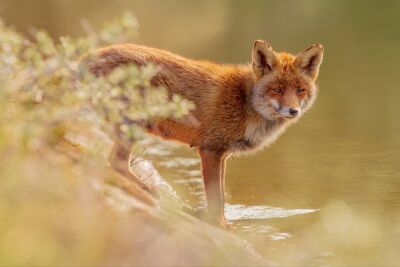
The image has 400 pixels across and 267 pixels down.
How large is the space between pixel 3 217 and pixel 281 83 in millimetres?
4216

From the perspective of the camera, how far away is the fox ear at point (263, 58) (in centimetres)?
825

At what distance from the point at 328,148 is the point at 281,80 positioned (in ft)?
13.4

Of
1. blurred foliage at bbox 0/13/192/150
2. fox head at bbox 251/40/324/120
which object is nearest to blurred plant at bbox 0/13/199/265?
blurred foliage at bbox 0/13/192/150

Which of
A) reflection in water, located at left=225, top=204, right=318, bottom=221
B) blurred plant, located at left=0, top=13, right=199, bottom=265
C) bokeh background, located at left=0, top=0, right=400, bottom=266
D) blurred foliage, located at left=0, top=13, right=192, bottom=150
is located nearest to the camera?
blurred plant, located at left=0, top=13, right=199, bottom=265

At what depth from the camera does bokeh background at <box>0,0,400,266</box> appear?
7790 mm

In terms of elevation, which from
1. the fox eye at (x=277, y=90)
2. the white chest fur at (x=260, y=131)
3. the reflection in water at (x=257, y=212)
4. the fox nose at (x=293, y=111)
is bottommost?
the reflection in water at (x=257, y=212)

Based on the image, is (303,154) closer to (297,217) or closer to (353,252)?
(297,217)

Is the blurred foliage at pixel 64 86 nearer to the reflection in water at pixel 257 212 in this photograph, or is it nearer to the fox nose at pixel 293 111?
the fox nose at pixel 293 111

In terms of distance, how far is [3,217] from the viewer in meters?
4.41

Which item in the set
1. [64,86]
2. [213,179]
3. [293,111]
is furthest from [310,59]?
[64,86]

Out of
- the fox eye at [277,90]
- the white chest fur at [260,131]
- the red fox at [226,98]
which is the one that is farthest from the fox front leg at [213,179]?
the fox eye at [277,90]

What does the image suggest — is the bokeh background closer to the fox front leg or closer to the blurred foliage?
the fox front leg

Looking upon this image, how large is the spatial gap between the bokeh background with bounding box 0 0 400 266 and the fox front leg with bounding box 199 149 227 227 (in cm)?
52

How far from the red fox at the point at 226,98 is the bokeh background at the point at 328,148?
2.66ft
